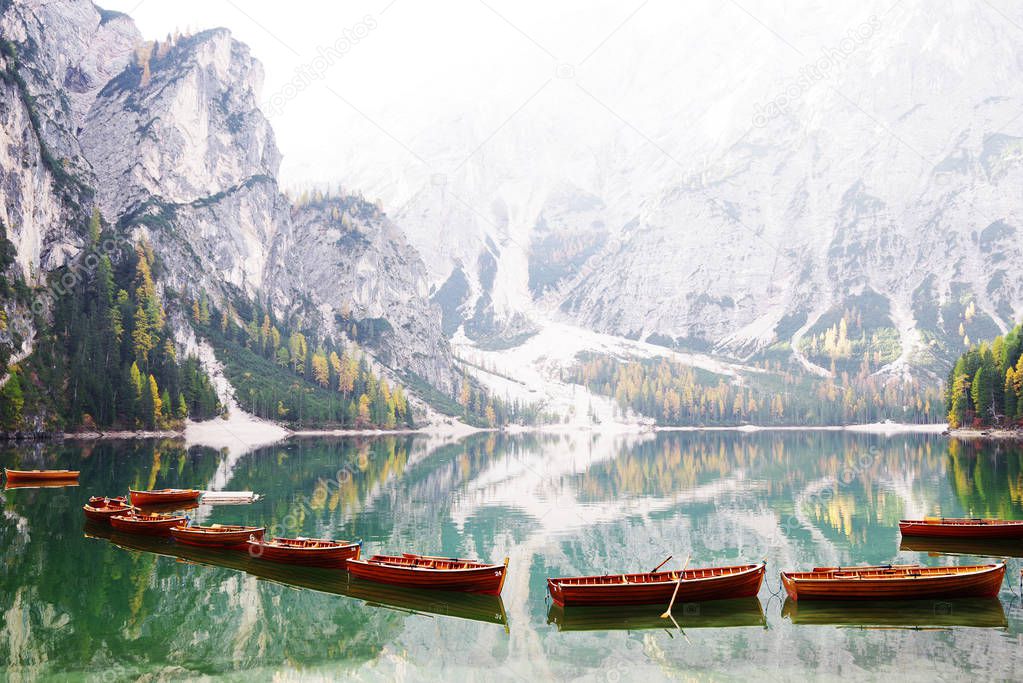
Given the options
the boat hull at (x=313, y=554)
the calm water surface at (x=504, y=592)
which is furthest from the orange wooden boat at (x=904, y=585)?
the boat hull at (x=313, y=554)

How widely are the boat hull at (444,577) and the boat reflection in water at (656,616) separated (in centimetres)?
364

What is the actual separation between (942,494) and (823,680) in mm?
59618

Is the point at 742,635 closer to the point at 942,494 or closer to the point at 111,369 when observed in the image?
the point at 942,494

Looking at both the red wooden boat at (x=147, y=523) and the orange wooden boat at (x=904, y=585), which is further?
the red wooden boat at (x=147, y=523)

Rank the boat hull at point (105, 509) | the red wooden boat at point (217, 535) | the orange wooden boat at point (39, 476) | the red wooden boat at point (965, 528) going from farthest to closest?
the orange wooden boat at point (39, 476)
the boat hull at point (105, 509)
the red wooden boat at point (965, 528)
the red wooden boat at point (217, 535)

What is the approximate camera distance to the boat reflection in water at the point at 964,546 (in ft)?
171

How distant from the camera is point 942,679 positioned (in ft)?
95.6

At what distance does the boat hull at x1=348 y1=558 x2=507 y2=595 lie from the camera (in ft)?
135

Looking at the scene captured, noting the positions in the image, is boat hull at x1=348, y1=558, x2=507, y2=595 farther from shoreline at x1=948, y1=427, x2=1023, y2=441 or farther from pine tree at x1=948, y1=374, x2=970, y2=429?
pine tree at x1=948, y1=374, x2=970, y2=429

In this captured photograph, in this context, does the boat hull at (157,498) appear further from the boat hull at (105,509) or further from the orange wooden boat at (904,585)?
the orange wooden boat at (904,585)

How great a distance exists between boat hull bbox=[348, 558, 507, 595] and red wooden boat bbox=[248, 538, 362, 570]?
364cm

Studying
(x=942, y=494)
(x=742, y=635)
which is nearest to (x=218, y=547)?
(x=742, y=635)

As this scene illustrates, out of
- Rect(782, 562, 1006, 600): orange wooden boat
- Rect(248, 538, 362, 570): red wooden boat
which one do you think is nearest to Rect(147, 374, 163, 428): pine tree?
Rect(248, 538, 362, 570): red wooden boat

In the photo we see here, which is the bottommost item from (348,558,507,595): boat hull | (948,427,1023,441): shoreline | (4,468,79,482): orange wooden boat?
(348,558,507,595): boat hull
